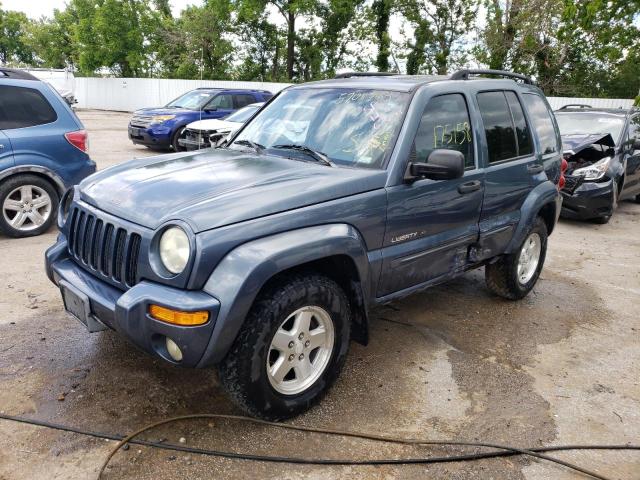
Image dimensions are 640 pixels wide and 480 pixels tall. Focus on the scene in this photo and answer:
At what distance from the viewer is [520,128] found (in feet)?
15.0

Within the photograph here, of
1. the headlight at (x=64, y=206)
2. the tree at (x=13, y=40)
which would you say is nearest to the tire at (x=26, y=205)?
the headlight at (x=64, y=206)

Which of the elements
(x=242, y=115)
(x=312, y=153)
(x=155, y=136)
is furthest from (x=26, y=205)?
(x=155, y=136)

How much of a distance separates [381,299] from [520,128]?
6.97 ft

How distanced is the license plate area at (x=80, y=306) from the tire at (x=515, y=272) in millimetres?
3332

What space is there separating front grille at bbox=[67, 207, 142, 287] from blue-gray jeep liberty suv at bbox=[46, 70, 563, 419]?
0.01 m

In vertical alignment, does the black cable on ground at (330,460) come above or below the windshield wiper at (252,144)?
below

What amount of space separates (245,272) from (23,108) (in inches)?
193

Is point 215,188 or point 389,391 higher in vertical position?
point 215,188

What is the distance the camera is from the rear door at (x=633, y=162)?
9.20 meters

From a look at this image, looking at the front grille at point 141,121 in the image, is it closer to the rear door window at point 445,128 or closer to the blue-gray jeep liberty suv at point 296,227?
the blue-gray jeep liberty suv at point 296,227

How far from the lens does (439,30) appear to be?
27.3 m

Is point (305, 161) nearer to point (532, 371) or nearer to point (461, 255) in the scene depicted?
point (461, 255)

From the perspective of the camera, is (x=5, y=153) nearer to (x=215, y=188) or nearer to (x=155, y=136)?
(x=215, y=188)

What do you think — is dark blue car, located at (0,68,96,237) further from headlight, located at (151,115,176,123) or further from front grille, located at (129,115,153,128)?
front grille, located at (129,115,153,128)
